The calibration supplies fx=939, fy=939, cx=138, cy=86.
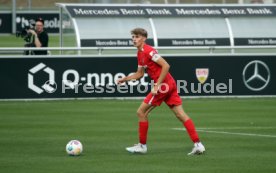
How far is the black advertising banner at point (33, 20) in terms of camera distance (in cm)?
5322

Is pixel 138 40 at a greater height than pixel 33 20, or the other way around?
pixel 33 20

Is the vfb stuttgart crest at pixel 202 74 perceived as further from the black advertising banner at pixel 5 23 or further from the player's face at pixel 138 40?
the black advertising banner at pixel 5 23

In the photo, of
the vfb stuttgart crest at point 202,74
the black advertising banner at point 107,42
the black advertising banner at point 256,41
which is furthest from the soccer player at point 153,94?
the black advertising banner at point 256,41

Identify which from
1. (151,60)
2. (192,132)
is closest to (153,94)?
(151,60)

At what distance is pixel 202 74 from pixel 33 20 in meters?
27.4

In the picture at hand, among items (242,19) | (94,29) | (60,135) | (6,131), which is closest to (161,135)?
(60,135)

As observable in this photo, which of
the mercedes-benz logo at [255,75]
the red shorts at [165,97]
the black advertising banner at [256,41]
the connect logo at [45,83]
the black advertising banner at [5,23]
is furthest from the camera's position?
the black advertising banner at [5,23]

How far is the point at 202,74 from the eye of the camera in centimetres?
2722

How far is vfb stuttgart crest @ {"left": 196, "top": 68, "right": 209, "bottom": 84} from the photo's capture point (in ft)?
89.3

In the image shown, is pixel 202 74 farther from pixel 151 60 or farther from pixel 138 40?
pixel 138 40

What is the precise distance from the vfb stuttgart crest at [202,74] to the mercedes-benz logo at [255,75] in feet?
3.73

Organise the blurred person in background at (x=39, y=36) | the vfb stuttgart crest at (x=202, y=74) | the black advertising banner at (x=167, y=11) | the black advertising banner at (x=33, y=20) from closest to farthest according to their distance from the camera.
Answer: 1. the vfb stuttgart crest at (x=202, y=74)
2. the blurred person in background at (x=39, y=36)
3. the black advertising banner at (x=167, y=11)
4. the black advertising banner at (x=33, y=20)

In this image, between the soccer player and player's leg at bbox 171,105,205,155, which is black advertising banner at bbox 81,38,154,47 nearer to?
the soccer player

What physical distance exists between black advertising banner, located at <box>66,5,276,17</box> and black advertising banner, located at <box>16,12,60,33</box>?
2126 centimetres
